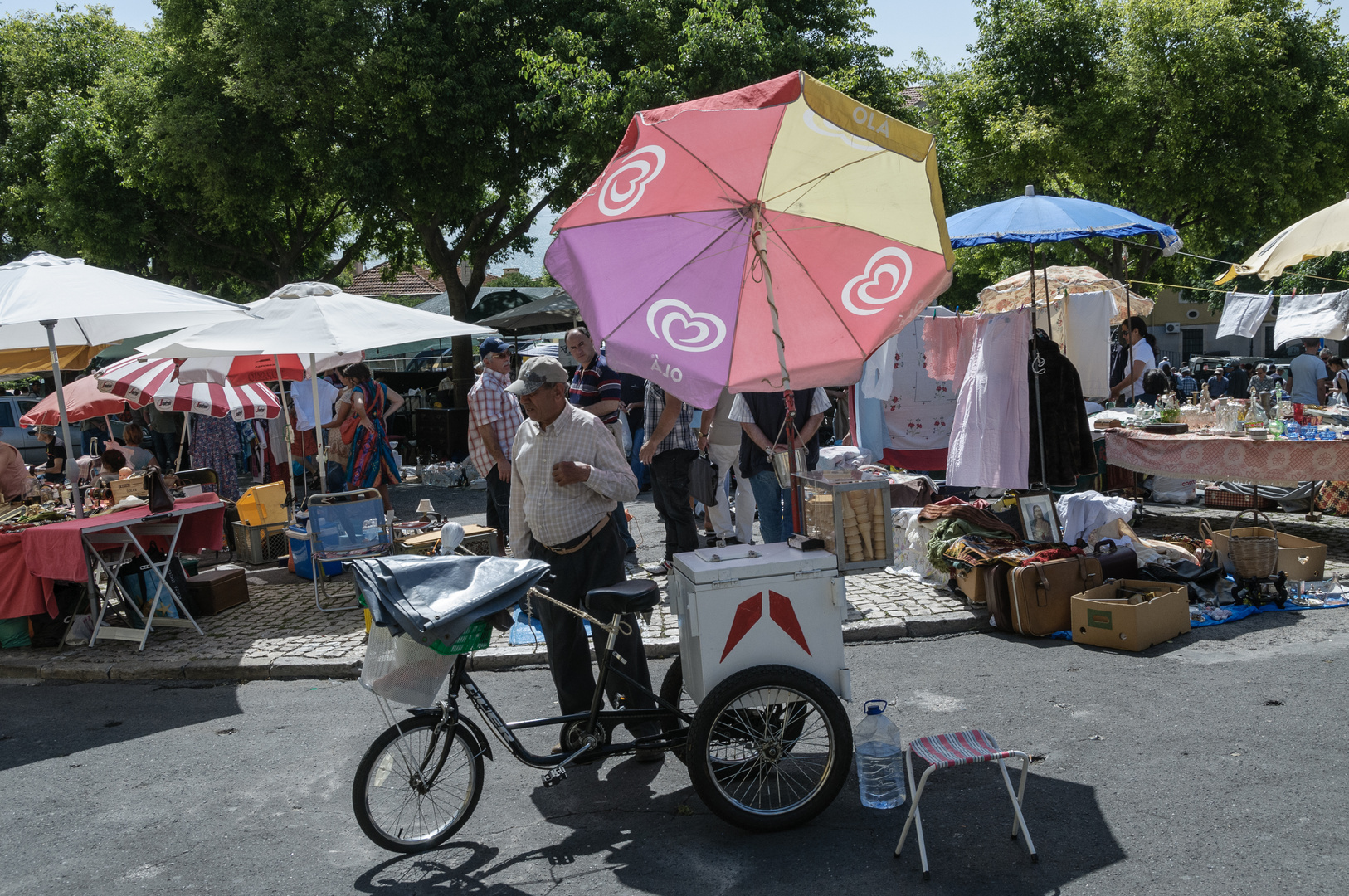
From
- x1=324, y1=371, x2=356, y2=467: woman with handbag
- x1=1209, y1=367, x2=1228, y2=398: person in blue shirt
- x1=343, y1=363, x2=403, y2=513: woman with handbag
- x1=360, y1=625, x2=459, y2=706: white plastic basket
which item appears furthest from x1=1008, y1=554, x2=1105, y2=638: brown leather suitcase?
x1=1209, y1=367, x2=1228, y2=398: person in blue shirt

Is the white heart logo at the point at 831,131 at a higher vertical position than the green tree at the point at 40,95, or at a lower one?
lower

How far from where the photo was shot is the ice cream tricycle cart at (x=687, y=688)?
12.6ft

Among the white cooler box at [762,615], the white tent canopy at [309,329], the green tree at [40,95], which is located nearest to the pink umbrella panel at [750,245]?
the white cooler box at [762,615]

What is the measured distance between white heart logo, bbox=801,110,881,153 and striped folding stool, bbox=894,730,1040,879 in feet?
8.05

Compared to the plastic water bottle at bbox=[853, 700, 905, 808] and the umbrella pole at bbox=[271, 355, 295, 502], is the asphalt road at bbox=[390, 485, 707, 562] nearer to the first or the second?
the umbrella pole at bbox=[271, 355, 295, 502]

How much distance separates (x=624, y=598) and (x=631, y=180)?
5.84ft

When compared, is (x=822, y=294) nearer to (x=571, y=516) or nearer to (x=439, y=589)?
(x=571, y=516)

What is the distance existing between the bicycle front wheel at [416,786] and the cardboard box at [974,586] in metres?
4.18

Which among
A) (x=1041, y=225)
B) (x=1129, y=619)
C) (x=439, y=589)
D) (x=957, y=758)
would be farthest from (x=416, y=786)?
(x=1041, y=225)

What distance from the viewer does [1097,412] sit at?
10266 millimetres

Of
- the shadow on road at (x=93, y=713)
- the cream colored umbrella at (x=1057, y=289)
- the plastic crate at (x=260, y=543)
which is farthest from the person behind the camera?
the cream colored umbrella at (x=1057, y=289)

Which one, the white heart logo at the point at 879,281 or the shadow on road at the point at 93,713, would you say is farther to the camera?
the shadow on road at the point at 93,713

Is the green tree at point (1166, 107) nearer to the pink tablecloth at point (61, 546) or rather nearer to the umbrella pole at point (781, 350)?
the umbrella pole at point (781, 350)

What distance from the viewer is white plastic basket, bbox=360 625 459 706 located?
3.82 metres
